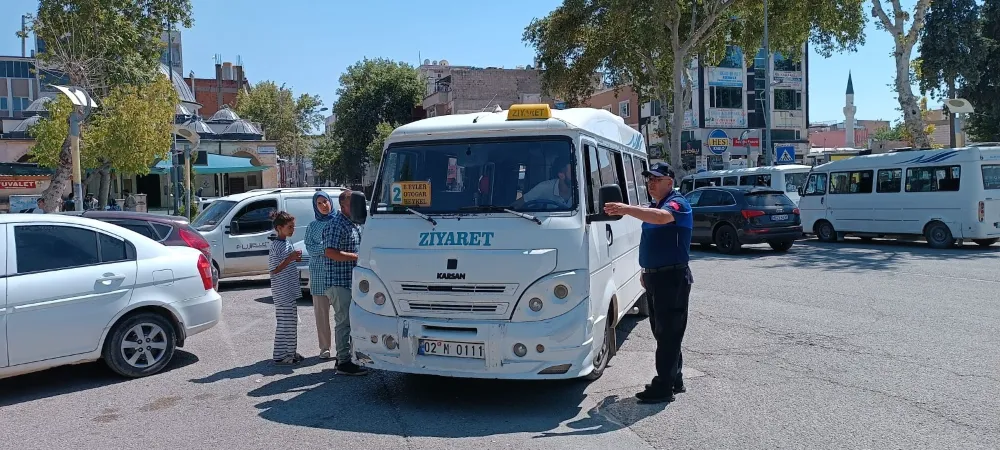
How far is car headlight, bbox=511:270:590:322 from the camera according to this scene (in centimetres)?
609

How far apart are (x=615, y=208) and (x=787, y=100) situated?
50311mm

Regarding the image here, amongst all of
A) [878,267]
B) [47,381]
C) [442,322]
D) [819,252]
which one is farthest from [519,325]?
[819,252]

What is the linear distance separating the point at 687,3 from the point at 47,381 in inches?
1069

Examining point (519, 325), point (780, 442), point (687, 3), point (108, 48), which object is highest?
point (687, 3)

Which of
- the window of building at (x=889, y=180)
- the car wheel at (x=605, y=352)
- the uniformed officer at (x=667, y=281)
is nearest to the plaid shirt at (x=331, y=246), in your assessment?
the car wheel at (x=605, y=352)

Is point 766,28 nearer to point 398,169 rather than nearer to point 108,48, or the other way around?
point 108,48

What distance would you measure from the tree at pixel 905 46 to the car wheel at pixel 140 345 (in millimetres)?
24080

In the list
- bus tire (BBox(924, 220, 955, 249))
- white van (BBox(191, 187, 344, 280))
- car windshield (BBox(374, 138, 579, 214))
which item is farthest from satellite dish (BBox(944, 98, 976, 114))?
car windshield (BBox(374, 138, 579, 214))

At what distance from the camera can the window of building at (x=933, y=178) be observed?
18.7 m

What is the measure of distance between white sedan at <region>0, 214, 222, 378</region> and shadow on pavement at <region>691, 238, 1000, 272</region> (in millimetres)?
Result: 11669

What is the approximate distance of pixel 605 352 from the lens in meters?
7.14

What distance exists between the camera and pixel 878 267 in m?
15.5

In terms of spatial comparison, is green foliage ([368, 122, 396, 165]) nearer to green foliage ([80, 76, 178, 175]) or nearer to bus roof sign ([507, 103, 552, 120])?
green foliage ([80, 76, 178, 175])

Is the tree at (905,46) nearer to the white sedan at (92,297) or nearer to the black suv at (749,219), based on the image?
the black suv at (749,219)
